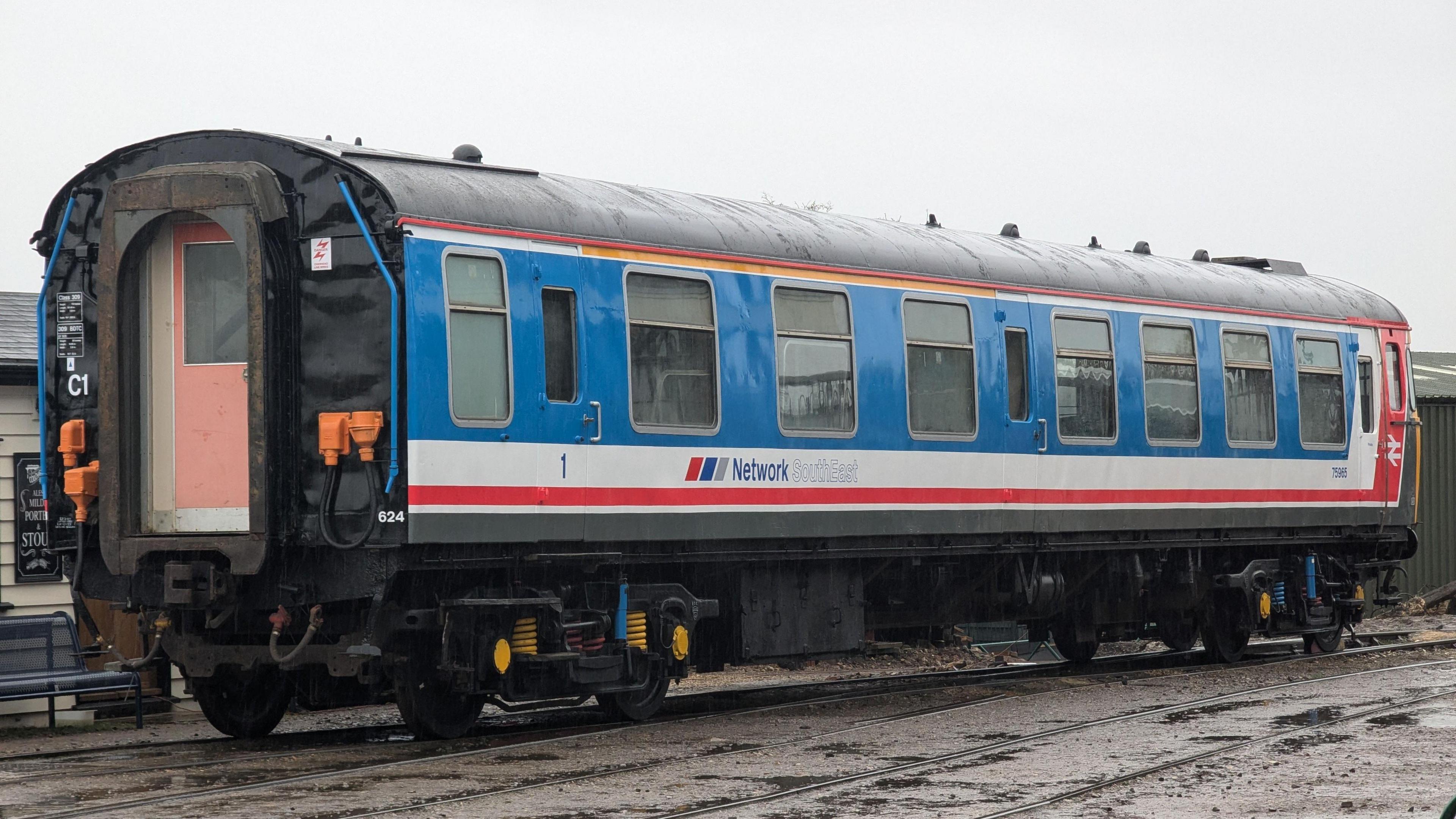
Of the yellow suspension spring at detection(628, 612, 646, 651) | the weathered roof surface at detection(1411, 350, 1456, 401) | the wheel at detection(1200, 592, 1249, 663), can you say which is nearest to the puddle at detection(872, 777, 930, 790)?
the yellow suspension spring at detection(628, 612, 646, 651)

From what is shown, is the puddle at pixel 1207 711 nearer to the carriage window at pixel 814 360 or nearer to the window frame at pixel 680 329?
the carriage window at pixel 814 360

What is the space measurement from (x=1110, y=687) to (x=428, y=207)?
739 cm

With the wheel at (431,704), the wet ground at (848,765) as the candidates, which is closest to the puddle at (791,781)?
the wet ground at (848,765)

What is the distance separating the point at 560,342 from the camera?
1121 cm

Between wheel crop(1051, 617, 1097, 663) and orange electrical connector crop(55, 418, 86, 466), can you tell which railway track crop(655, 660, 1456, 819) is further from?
orange electrical connector crop(55, 418, 86, 466)

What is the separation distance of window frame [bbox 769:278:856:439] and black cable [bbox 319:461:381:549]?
336 cm

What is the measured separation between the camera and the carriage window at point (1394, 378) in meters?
18.8

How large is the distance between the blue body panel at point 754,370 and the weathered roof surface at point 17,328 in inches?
178

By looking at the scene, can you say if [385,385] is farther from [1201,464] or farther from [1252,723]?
[1201,464]

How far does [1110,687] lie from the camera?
1479 centimetres

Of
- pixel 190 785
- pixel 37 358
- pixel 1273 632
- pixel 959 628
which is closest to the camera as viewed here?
pixel 190 785

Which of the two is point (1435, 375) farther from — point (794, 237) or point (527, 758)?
point (527, 758)

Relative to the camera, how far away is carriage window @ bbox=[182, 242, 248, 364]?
10711 millimetres

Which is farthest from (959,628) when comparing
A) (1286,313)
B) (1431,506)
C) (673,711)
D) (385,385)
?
(385,385)
